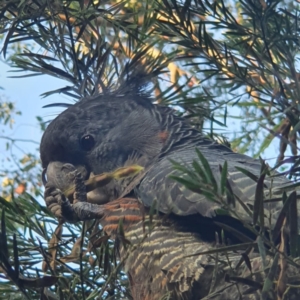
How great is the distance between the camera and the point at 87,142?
2.56 m

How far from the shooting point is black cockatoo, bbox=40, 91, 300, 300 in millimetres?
1888

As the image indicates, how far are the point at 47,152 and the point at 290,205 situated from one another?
155 cm

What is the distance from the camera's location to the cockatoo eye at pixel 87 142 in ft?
8.34

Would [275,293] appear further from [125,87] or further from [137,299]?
[125,87]

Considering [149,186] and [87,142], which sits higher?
[87,142]

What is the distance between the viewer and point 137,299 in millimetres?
1961

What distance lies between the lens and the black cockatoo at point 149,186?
1888 mm

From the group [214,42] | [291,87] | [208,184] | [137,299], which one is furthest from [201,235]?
[208,184]

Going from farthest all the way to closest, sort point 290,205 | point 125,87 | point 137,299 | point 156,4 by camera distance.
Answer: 1. point 125,87
2. point 156,4
3. point 137,299
4. point 290,205

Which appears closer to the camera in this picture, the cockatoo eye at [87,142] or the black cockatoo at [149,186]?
the black cockatoo at [149,186]

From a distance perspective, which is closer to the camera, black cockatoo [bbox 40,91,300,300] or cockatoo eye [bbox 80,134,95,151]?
black cockatoo [bbox 40,91,300,300]

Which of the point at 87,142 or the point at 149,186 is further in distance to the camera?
the point at 87,142

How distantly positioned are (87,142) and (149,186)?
1.63ft

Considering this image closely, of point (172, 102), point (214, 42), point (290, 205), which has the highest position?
point (214, 42)
